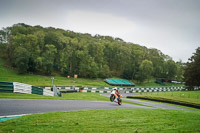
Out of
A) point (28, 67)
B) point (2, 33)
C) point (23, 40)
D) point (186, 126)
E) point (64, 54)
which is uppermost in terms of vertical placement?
point (2, 33)

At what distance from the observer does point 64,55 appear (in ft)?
221

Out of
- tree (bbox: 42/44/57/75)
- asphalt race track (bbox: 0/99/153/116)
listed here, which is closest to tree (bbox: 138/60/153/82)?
tree (bbox: 42/44/57/75)

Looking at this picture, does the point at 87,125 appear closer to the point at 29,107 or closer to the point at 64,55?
the point at 29,107

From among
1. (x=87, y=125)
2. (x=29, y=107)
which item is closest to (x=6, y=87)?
(x=29, y=107)

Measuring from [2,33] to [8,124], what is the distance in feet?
249

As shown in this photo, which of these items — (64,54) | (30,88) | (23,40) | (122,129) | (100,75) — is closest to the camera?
(122,129)

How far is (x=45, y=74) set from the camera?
6372cm

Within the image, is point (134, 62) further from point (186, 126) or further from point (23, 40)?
point (186, 126)

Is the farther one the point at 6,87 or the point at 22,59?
the point at 22,59

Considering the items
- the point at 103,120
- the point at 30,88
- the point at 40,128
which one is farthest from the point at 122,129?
the point at 30,88

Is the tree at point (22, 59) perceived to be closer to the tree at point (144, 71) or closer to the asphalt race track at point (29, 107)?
the asphalt race track at point (29, 107)

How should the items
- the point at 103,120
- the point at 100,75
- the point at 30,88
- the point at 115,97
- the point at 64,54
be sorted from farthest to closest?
the point at 100,75 < the point at 64,54 < the point at 30,88 < the point at 115,97 < the point at 103,120

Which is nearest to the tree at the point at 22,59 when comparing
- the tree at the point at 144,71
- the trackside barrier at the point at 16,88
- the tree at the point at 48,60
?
the tree at the point at 48,60

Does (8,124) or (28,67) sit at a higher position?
(28,67)
